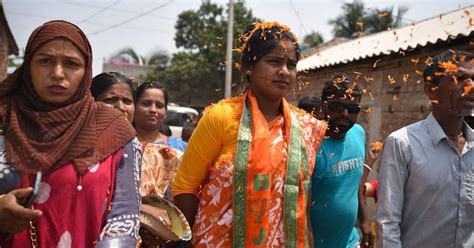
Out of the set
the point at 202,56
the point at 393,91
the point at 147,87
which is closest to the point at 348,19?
the point at 202,56

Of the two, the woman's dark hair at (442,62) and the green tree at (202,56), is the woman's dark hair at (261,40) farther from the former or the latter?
the green tree at (202,56)

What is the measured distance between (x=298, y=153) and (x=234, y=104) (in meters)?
0.48

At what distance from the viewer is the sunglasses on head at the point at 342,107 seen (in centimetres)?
335

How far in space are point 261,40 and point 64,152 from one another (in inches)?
52.3

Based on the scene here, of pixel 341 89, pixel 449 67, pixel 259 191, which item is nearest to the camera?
pixel 259 191

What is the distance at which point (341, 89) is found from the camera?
341cm

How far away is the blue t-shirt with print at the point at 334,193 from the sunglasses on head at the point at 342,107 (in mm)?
245

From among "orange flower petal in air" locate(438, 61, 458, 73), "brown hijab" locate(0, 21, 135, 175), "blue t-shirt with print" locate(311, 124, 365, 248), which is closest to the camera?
"brown hijab" locate(0, 21, 135, 175)

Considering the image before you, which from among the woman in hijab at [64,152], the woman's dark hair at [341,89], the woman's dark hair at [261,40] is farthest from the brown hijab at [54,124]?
the woman's dark hair at [341,89]

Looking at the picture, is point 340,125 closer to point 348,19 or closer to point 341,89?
point 341,89

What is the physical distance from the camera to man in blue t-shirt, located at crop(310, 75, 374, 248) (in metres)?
3.08

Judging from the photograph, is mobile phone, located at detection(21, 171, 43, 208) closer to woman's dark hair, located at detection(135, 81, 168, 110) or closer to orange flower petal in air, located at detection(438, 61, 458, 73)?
orange flower petal in air, located at detection(438, 61, 458, 73)

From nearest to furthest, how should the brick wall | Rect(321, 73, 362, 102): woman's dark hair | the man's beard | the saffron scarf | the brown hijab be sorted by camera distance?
the brown hijab, the saffron scarf, the man's beard, Rect(321, 73, 362, 102): woman's dark hair, the brick wall

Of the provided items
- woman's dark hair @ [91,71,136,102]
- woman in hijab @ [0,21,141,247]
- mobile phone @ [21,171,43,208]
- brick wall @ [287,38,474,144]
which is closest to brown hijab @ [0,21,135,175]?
woman in hijab @ [0,21,141,247]
